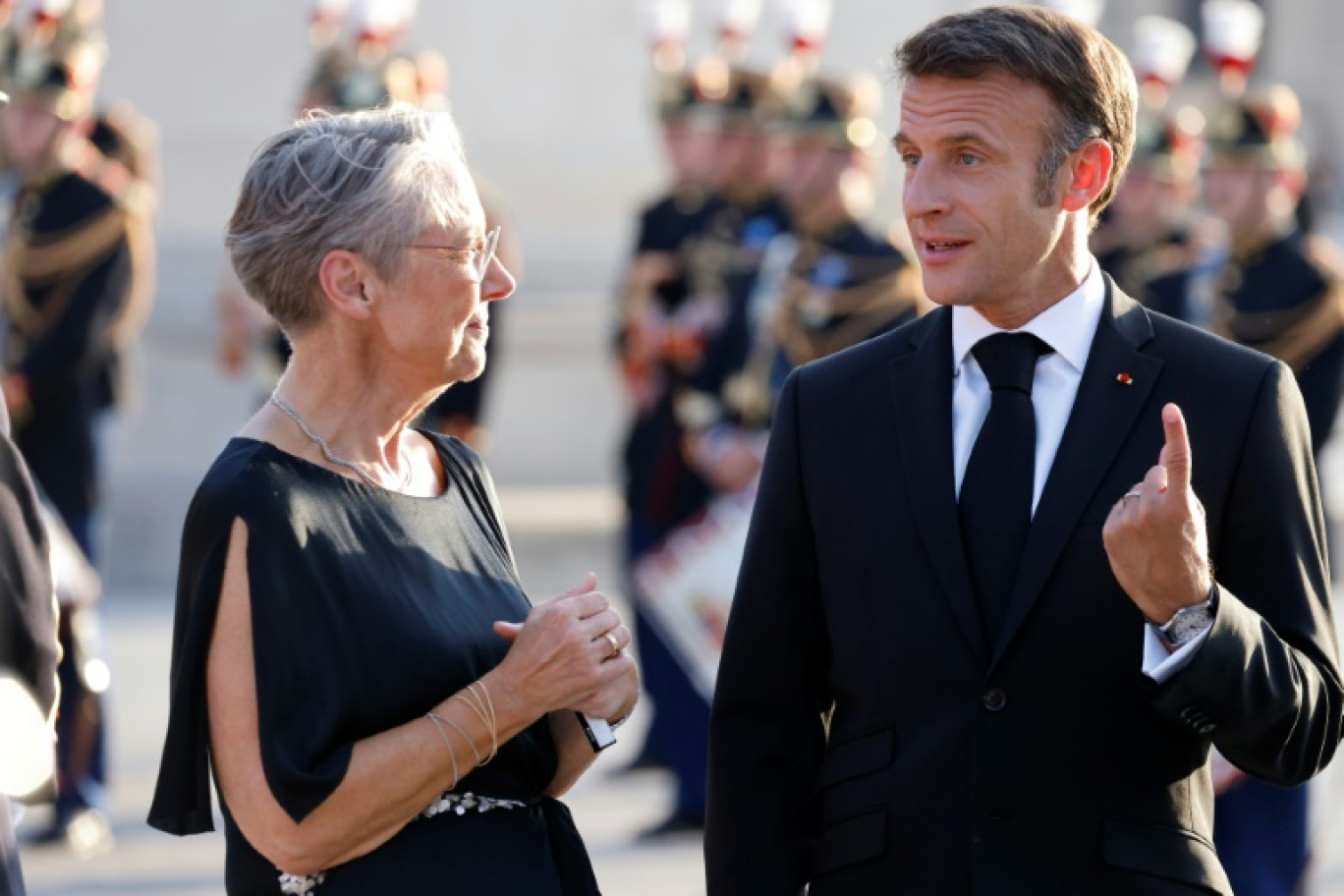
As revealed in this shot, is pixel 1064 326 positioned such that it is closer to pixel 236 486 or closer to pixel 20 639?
pixel 236 486

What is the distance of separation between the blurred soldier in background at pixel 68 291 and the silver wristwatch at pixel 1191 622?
5.29m

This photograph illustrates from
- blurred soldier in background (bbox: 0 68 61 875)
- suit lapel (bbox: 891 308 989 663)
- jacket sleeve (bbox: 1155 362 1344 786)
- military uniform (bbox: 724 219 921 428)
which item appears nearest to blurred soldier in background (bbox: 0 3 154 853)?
military uniform (bbox: 724 219 921 428)

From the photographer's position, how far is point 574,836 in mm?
3369

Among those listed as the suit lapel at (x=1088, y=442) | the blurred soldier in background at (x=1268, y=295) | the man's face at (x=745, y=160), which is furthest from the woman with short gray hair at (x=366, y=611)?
the man's face at (x=745, y=160)

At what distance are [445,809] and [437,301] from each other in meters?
0.63

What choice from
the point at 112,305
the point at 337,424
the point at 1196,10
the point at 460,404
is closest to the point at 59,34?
the point at 112,305

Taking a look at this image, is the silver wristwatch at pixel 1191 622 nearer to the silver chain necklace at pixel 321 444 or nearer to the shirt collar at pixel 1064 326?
the shirt collar at pixel 1064 326

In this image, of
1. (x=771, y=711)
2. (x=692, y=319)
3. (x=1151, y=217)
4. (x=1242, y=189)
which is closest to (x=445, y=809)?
(x=771, y=711)

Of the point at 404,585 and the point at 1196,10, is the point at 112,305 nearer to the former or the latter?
the point at 404,585

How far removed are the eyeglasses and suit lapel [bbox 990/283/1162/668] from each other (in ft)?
2.48

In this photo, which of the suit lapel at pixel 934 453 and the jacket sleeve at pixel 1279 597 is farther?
the suit lapel at pixel 934 453

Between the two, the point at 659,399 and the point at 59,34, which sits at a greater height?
the point at 59,34

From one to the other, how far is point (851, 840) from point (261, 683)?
76 cm

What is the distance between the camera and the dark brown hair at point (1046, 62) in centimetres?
319
